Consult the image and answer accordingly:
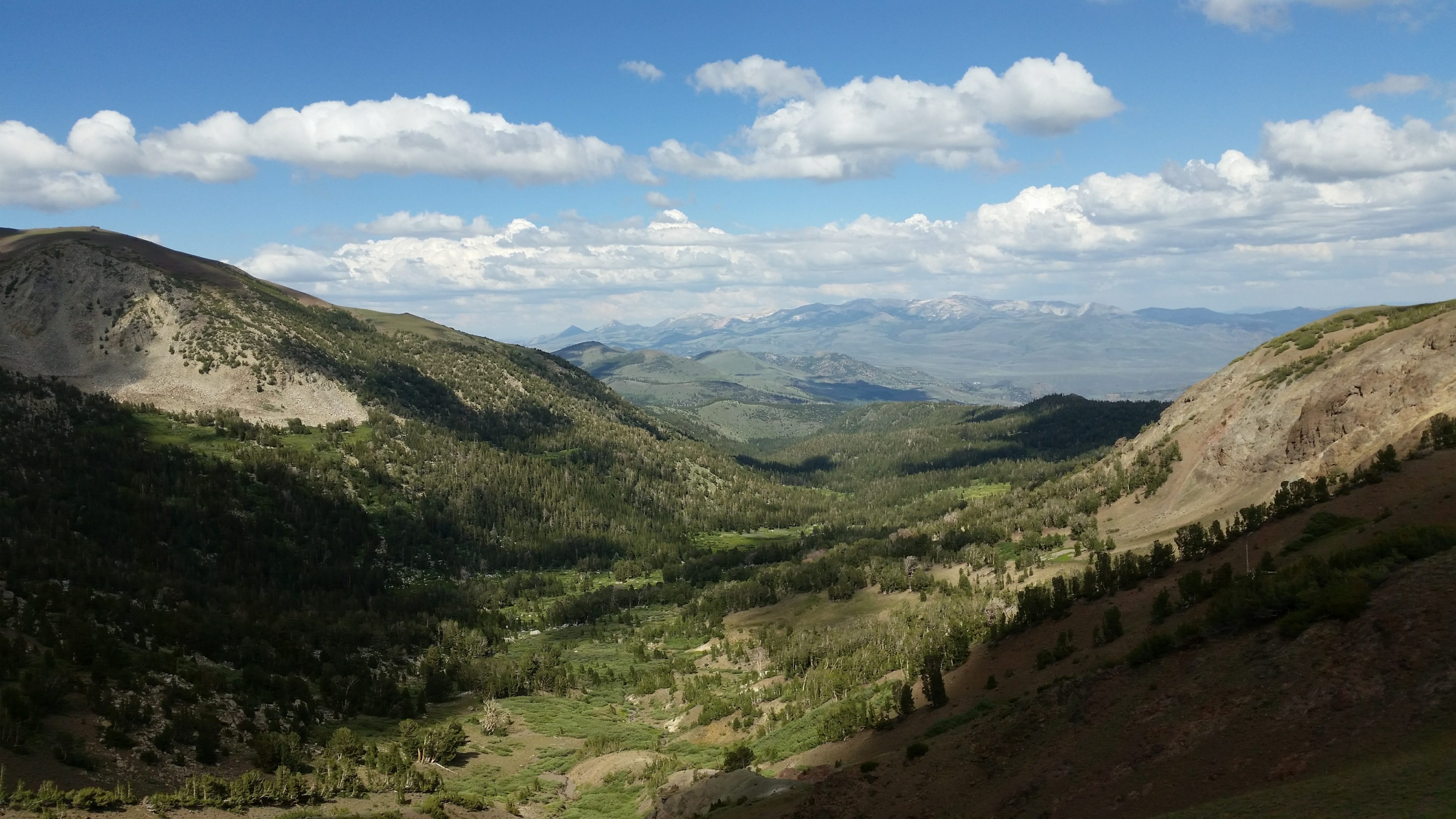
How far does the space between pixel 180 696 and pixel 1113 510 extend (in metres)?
113

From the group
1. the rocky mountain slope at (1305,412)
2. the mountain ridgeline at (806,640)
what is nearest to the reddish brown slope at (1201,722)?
the mountain ridgeline at (806,640)

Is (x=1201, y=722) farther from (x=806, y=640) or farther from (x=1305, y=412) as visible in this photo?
(x=806, y=640)

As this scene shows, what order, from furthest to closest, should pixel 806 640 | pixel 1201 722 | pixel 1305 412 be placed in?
pixel 806 640 → pixel 1305 412 → pixel 1201 722

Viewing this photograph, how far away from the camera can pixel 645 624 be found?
152 m

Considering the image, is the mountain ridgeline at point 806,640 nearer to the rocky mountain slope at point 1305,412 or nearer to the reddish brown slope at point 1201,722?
the reddish brown slope at point 1201,722

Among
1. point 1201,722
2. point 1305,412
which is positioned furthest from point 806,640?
point 1201,722

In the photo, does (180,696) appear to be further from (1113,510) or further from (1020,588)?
(1113,510)

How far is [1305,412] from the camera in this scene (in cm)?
8231

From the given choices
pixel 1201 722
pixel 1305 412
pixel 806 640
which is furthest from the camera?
pixel 806 640

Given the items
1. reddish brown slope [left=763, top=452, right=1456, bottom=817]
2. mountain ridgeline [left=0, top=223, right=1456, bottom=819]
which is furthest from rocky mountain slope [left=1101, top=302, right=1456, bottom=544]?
reddish brown slope [left=763, top=452, right=1456, bottom=817]

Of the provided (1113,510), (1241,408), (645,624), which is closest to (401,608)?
(645,624)

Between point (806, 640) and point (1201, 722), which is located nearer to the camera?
point (1201, 722)

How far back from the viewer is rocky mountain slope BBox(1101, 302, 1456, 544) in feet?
225

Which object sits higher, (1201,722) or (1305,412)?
(1305,412)
